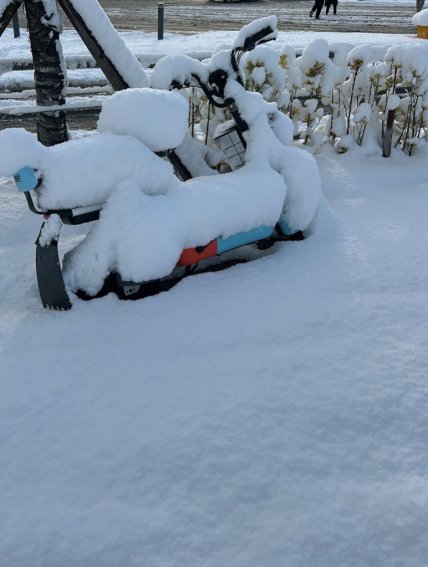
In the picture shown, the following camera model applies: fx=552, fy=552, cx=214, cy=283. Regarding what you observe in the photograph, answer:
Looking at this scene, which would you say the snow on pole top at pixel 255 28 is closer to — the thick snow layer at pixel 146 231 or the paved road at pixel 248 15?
the thick snow layer at pixel 146 231

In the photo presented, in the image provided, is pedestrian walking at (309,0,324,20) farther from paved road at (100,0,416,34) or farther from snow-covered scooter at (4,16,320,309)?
snow-covered scooter at (4,16,320,309)

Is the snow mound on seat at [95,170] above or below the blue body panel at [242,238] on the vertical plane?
above

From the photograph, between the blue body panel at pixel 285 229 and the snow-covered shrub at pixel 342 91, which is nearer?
the blue body panel at pixel 285 229

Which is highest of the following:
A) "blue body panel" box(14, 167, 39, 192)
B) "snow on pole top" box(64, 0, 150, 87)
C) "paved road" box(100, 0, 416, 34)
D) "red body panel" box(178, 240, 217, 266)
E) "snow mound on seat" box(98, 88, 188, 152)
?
"paved road" box(100, 0, 416, 34)

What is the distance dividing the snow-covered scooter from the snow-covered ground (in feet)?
0.58

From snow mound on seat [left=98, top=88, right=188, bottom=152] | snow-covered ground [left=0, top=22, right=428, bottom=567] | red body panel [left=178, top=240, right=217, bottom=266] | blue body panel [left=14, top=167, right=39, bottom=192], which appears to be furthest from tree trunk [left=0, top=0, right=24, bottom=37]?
red body panel [left=178, top=240, right=217, bottom=266]

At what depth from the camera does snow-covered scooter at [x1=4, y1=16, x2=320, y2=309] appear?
264 centimetres

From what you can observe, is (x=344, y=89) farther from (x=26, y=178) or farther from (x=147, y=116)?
(x=26, y=178)

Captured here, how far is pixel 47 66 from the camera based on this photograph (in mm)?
4266

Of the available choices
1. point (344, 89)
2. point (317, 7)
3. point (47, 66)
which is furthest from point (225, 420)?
point (317, 7)

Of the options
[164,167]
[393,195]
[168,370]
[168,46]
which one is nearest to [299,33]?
[168,46]

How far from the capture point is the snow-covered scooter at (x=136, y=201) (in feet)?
8.67

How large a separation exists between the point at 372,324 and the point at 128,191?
1.40 m

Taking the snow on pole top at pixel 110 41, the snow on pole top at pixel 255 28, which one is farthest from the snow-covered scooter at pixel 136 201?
the snow on pole top at pixel 110 41
